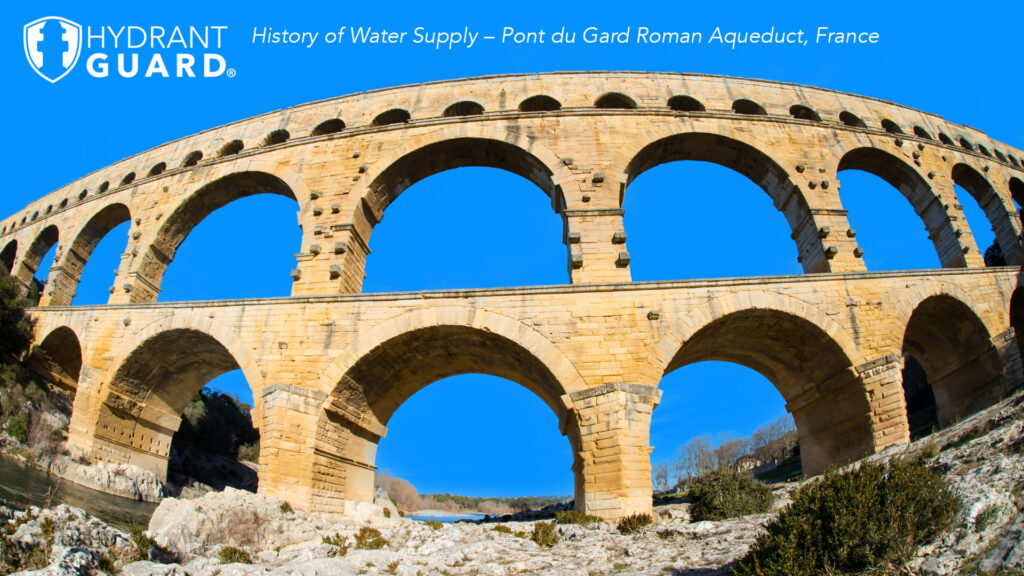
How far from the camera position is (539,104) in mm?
16172

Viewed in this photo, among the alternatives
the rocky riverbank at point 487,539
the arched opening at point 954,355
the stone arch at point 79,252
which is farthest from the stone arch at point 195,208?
the arched opening at point 954,355

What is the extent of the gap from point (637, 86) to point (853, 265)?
296 inches

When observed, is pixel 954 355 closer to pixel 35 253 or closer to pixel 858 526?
pixel 858 526

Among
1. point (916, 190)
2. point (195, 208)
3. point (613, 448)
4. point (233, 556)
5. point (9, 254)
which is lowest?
point (233, 556)

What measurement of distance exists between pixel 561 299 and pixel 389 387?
4.44 metres

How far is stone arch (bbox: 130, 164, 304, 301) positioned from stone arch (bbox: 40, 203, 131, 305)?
10.8 ft

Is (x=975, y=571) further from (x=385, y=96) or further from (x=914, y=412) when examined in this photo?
(x=914, y=412)

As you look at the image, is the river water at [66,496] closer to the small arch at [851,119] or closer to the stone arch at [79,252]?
the stone arch at [79,252]

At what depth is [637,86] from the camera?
622 inches

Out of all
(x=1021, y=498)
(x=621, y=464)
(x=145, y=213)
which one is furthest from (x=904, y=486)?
(x=145, y=213)

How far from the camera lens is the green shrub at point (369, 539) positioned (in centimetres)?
841

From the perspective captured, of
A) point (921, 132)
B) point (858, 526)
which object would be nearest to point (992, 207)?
point (921, 132)

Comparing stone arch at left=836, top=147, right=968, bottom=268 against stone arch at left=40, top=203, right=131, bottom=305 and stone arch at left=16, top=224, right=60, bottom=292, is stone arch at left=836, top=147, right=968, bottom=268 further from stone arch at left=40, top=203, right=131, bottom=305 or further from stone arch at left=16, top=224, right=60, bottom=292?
stone arch at left=16, top=224, right=60, bottom=292

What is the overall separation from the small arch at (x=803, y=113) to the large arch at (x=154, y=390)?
53.7ft
